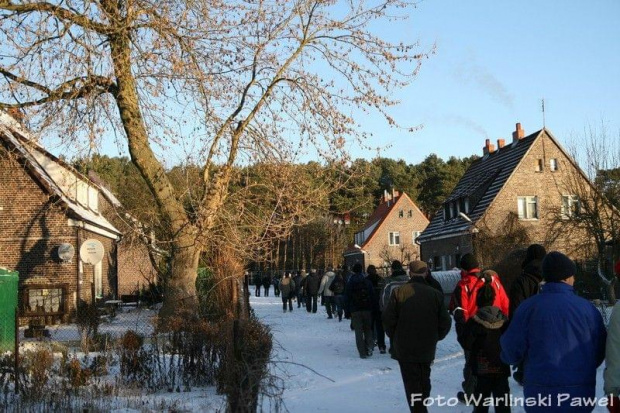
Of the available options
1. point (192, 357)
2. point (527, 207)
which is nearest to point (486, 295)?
point (192, 357)

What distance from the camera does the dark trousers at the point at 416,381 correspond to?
7929 millimetres

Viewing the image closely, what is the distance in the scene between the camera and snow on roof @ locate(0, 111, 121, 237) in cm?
1619

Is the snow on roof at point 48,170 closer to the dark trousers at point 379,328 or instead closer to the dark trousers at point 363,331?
the dark trousers at point 363,331

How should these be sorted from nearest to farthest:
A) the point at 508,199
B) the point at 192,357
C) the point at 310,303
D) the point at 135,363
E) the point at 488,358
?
the point at 488,358 → the point at 135,363 → the point at 192,357 → the point at 310,303 → the point at 508,199

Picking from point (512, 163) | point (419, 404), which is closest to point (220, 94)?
point (419, 404)

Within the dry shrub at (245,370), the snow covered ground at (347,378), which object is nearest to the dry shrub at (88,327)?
the snow covered ground at (347,378)

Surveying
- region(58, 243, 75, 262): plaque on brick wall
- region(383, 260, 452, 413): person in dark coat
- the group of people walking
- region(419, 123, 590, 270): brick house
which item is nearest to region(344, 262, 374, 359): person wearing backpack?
the group of people walking

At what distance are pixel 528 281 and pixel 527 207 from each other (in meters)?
35.7

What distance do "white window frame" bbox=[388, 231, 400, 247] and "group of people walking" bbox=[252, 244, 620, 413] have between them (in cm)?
6292

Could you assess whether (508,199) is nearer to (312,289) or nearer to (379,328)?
(312,289)

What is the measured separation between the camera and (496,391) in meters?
7.93

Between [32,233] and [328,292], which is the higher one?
[32,233]

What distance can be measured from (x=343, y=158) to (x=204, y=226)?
347cm

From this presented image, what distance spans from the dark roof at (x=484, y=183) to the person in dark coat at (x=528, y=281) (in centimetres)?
3288
